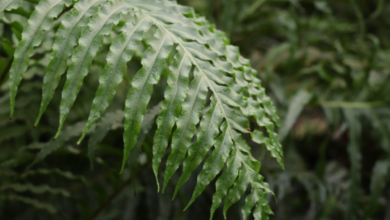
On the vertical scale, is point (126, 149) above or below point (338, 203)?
above

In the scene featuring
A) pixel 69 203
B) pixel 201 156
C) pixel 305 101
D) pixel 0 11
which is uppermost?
pixel 0 11

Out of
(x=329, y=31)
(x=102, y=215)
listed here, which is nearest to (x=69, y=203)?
(x=102, y=215)

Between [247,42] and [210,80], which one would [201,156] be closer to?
[210,80]

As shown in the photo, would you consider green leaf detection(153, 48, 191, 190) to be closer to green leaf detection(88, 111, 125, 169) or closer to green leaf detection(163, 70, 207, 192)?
green leaf detection(163, 70, 207, 192)

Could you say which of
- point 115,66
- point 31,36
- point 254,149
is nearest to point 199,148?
point 115,66

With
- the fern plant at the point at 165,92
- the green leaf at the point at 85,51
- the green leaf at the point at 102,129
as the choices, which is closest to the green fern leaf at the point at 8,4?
the fern plant at the point at 165,92

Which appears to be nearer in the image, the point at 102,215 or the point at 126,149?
the point at 126,149
